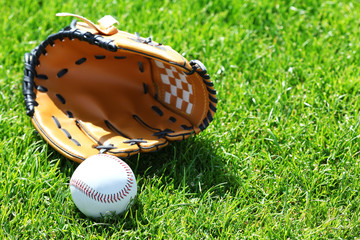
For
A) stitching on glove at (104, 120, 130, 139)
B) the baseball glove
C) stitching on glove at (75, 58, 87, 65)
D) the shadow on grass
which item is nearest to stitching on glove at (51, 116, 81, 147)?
the baseball glove

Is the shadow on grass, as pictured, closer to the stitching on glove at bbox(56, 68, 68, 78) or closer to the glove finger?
the glove finger

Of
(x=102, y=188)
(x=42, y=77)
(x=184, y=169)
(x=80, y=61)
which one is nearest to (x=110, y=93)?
(x=80, y=61)

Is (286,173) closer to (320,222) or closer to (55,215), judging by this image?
(320,222)

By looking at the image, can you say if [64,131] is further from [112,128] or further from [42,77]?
[42,77]

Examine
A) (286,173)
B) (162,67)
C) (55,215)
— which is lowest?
(55,215)

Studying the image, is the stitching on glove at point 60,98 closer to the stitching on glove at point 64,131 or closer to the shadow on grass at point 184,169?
the stitching on glove at point 64,131

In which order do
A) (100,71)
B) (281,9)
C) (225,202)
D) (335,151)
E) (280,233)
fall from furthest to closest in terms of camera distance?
(281,9) → (100,71) → (335,151) → (225,202) → (280,233)

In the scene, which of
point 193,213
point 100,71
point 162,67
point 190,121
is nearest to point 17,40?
point 100,71

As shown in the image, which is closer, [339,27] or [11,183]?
[11,183]
